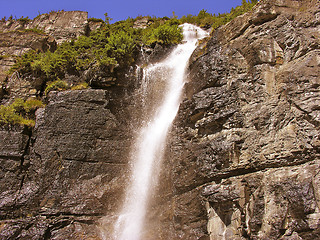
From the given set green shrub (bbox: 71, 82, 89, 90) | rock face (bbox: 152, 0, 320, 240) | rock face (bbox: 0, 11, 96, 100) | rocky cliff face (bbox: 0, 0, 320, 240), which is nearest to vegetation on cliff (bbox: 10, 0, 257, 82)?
rock face (bbox: 0, 11, 96, 100)

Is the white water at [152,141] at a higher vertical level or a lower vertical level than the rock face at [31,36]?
lower

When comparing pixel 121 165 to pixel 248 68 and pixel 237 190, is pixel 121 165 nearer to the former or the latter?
pixel 237 190

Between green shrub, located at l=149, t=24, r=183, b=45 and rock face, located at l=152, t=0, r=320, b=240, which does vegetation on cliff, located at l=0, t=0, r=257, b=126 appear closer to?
green shrub, located at l=149, t=24, r=183, b=45

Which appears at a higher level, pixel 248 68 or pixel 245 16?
pixel 245 16

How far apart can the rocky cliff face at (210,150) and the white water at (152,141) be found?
15.0 inches

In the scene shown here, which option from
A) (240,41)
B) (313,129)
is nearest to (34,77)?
(240,41)

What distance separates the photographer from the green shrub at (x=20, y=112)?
10.2 m

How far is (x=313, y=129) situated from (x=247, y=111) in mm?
1790

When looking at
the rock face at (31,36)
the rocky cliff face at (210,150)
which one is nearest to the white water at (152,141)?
the rocky cliff face at (210,150)

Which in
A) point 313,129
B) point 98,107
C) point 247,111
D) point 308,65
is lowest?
point 313,129

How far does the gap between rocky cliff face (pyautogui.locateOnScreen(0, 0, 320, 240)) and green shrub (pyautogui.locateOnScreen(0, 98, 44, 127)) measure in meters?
0.35

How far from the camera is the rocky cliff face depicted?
6121 millimetres

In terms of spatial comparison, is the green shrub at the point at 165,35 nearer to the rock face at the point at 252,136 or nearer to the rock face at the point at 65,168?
the rock face at the point at 252,136

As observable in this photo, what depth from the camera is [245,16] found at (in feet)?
30.6
